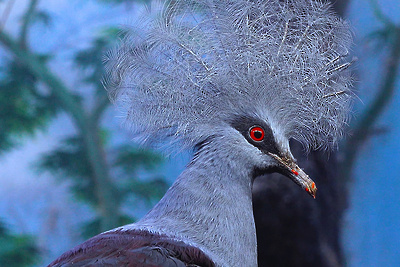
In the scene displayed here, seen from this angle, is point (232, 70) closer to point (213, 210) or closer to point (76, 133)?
point (213, 210)

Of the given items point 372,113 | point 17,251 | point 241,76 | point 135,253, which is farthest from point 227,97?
point 17,251

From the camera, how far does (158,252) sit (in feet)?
2.87

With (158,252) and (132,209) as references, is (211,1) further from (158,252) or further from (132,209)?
(132,209)

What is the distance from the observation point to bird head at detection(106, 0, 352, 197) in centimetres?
104

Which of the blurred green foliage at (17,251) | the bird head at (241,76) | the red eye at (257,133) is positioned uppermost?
the blurred green foliage at (17,251)

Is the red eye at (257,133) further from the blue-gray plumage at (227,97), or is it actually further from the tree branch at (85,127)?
the tree branch at (85,127)

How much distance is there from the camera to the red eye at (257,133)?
104cm

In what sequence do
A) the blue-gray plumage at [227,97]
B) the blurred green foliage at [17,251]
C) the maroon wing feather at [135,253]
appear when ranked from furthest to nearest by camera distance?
the blurred green foliage at [17,251] → the blue-gray plumage at [227,97] → the maroon wing feather at [135,253]

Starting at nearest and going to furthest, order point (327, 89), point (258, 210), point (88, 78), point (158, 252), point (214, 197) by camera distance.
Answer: point (158, 252) < point (214, 197) < point (327, 89) < point (258, 210) < point (88, 78)

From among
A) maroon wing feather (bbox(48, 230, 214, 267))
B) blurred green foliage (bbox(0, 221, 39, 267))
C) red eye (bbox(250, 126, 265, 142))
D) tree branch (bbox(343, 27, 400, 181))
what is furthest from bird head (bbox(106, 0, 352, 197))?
blurred green foliage (bbox(0, 221, 39, 267))

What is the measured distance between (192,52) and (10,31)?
208 centimetres

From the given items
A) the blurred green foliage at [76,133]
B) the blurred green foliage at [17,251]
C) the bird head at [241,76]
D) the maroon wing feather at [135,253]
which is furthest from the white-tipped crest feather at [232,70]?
the blurred green foliage at [17,251]

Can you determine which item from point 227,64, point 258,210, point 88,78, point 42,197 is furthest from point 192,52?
point 42,197

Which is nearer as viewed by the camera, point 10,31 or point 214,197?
point 214,197
